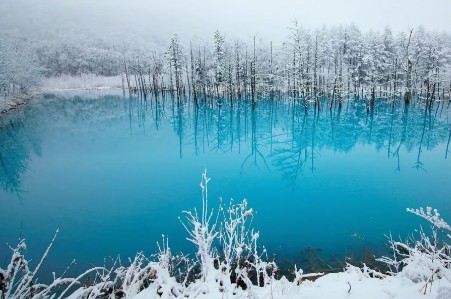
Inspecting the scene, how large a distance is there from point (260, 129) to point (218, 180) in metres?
14.9

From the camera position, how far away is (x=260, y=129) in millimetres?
30188

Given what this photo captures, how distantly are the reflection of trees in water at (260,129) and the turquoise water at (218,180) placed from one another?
0.16 metres

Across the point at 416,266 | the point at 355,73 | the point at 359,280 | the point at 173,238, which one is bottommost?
the point at 173,238

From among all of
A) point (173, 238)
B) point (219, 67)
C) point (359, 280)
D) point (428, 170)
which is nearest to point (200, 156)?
point (173, 238)

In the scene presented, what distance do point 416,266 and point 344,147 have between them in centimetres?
1878

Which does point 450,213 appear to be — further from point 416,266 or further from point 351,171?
point 416,266

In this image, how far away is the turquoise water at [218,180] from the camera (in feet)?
35.6

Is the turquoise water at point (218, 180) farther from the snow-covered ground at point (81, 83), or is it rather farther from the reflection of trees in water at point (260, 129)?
the snow-covered ground at point (81, 83)

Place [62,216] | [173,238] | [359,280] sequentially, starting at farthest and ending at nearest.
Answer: [62,216] < [173,238] < [359,280]

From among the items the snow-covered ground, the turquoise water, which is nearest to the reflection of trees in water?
the turquoise water

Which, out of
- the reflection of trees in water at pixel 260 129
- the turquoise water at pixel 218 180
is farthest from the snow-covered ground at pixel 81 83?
the turquoise water at pixel 218 180

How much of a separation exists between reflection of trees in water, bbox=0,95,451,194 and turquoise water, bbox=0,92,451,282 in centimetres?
16

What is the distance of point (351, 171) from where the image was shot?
1758 cm

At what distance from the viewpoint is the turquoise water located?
10852 mm
